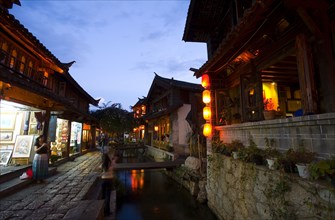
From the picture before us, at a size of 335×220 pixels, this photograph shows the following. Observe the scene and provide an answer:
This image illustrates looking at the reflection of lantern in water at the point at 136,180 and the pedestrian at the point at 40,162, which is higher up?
the pedestrian at the point at 40,162

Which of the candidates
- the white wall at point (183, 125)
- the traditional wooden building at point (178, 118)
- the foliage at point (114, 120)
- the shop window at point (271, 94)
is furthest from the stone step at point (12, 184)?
the foliage at point (114, 120)

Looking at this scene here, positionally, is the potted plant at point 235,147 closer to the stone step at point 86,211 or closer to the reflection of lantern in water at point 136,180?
the stone step at point 86,211

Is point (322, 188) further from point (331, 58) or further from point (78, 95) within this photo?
point (78, 95)

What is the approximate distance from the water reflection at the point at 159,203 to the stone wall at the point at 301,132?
5035 millimetres

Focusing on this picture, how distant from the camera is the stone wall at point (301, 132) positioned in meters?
3.52

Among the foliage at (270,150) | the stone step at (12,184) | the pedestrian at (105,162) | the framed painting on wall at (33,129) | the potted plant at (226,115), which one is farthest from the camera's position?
the framed painting on wall at (33,129)

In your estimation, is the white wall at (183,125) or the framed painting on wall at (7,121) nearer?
the framed painting on wall at (7,121)

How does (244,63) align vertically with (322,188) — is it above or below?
above

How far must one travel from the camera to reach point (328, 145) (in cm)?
353

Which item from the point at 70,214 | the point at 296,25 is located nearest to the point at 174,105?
the point at 296,25

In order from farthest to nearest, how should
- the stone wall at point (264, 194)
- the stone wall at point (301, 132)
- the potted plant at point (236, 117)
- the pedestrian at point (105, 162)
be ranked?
the potted plant at point (236, 117)
the pedestrian at point (105, 162)
the stone wall at point (301, 132)
the stone wall at point (264, 194)

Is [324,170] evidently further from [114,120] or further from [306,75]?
[114,120]

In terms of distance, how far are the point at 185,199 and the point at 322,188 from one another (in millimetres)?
8910

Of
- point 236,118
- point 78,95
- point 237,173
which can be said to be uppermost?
point 78,95
